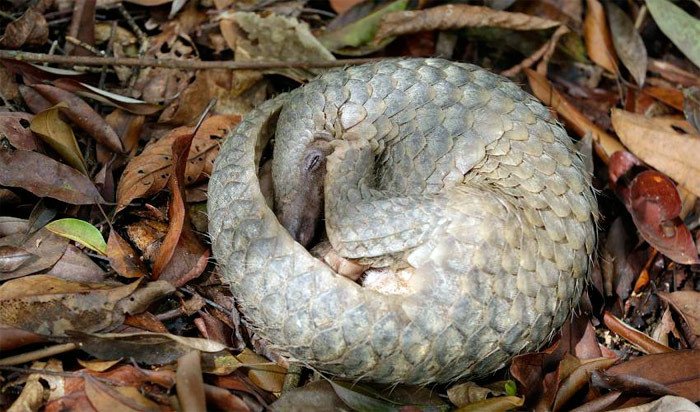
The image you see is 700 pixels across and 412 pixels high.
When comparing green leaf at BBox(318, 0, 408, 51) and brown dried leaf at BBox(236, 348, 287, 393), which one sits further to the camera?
green leaf at BBox(318, 0, 408, 51)

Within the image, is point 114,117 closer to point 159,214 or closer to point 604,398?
point 159,214

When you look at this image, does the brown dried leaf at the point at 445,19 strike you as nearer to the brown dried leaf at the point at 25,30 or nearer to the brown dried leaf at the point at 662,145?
the brown dried leaf at the point at 662,145

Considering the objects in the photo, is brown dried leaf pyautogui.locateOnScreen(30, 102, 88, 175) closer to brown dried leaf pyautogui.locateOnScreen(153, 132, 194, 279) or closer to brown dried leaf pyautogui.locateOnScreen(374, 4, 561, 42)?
brown dried leaf pyautogui.locateOnScreen(153, 132, 194, 279)

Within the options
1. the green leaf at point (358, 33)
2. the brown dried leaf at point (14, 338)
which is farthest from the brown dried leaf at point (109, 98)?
the brown dried leaf at point (14, 338)

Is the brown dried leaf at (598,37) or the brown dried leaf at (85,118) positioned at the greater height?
the brown dried leaf at (85,118)

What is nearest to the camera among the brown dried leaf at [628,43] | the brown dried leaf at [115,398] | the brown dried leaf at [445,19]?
the brown dried leaf at [115,398]

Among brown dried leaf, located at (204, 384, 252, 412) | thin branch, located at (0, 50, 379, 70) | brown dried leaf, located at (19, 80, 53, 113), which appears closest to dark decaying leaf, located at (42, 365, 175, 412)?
brown dried leaf, located at (204, 384, 252, 412)

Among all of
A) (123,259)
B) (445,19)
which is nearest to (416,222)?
(123,259)

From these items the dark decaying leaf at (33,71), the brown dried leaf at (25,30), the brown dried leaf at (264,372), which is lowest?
the brown dried leaf at (264,372)
